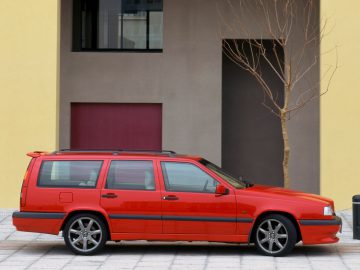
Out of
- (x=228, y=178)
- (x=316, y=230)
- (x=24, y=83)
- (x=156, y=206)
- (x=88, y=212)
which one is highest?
(x=24, y=83)

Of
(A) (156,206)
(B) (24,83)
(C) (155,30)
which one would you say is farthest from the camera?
(C) (155,30)

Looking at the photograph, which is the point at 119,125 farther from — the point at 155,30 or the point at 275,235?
the point at 275,235

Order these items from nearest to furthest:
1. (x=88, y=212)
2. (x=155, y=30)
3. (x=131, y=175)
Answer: (x=88, y=212) → (x=131, y=175) → (x=155, y=30)

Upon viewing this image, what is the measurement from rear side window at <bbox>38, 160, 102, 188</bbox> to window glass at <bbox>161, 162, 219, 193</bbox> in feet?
3.48

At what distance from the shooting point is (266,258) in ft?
40.4

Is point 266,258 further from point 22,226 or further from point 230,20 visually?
point 230,20

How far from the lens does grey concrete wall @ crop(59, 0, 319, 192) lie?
20.8 metres

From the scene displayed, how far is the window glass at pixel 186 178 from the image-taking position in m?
12.6

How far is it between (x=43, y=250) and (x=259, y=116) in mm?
9665

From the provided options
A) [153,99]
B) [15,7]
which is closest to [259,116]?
[153,99]

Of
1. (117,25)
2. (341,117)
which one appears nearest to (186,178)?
(341,117)

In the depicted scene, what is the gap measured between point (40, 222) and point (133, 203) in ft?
4.65

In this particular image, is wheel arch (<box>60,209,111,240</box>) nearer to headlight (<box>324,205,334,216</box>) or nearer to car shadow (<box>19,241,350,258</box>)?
car shadow (<box>19,241,350,258</box>)

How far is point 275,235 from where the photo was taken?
12.4 meters
